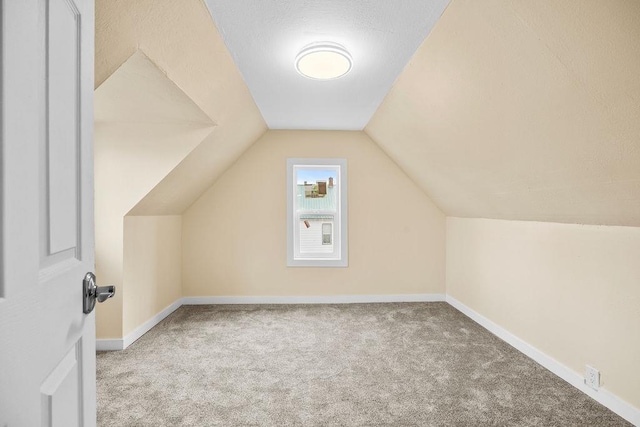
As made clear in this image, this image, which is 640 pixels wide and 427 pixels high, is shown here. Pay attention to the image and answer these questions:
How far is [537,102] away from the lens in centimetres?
166

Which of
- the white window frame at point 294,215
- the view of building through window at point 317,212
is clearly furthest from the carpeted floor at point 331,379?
the view of building through window at point 317,212

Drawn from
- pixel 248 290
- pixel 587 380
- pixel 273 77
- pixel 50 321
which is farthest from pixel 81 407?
pixel 248 290

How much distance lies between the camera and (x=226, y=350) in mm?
2816

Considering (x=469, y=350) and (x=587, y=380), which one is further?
(x=469, y=350)

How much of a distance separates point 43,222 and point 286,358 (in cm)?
231

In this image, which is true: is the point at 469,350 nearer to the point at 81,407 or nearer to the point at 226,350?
the point at 226,350

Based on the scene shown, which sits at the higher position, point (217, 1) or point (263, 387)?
point (217, 1)

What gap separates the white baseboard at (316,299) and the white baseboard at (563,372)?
75cm

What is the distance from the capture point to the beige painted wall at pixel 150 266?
294cm

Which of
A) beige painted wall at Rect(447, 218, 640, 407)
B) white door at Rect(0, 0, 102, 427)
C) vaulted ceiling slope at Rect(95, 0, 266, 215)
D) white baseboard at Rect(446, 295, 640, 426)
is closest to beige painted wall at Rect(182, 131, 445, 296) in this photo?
vaulted ceiling slope at Rect(95, 0, 266, 215)

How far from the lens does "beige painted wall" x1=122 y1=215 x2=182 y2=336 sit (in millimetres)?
2936

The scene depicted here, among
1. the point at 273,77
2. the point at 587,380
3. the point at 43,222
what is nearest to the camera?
the point at 43,222

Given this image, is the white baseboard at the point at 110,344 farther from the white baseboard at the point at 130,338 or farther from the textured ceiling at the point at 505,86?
the textured ceiling at the point at 505,86

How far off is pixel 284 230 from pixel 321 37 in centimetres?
260
